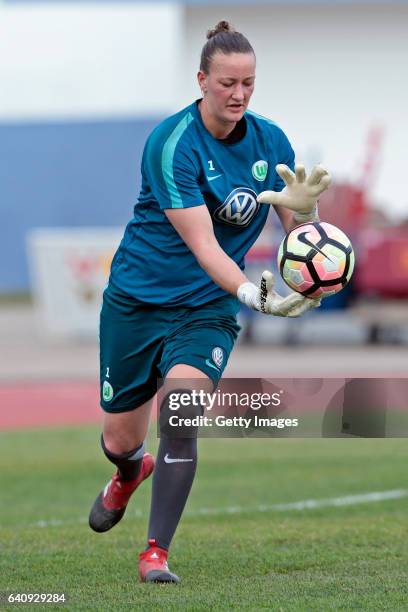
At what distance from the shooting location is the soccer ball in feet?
16.3

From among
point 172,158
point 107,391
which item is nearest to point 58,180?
point 107,391

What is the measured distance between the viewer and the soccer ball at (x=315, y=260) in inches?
195

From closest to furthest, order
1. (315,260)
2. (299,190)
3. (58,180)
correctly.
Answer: (315,260), (299,190), (58,180)

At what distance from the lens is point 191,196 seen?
541 centimetres

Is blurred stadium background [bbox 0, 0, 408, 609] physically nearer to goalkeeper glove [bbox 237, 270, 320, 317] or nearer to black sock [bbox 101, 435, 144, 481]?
black sock [bbox 101, 435, 144, 481]

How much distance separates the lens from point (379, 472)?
9.62 meters

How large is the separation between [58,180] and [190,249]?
3105 cm

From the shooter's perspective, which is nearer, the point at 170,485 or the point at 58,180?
the point at 170,485

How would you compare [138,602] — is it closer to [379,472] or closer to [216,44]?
[216,44]

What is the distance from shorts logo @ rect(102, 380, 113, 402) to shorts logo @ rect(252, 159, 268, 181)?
123 cm

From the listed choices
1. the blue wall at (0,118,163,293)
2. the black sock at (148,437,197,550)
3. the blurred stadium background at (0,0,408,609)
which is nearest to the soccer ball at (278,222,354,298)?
the black sock at (148,437,197,550)

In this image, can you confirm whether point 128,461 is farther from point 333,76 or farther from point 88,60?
point 333,76

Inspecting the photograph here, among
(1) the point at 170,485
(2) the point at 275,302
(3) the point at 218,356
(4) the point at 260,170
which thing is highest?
(4) the point at 260,170

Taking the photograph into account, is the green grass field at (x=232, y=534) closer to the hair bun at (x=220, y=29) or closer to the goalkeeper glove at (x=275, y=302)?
the goalkeeper glove at (x=275, y=302)
